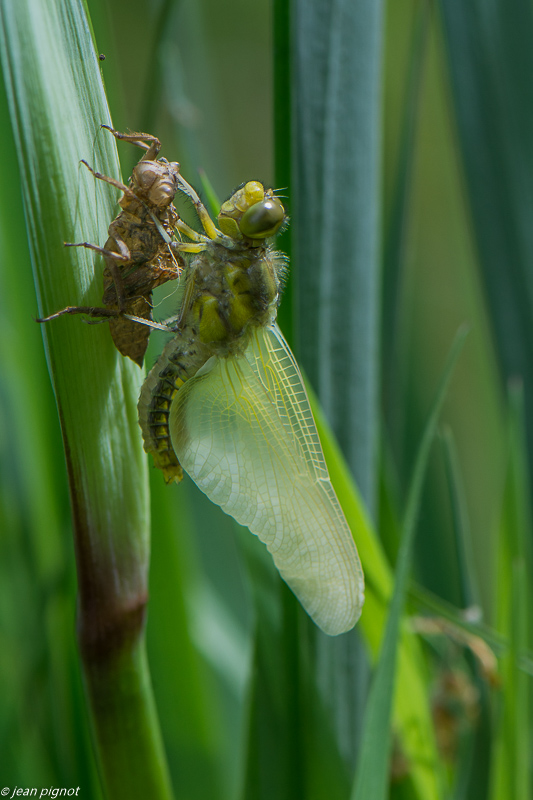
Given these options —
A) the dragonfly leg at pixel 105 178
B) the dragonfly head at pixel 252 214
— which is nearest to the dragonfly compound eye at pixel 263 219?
the dragonfly head at pixel 252 214

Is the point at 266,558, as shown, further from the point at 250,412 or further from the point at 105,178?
the point at 105,178

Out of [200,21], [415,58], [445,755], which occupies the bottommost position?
[445,755]

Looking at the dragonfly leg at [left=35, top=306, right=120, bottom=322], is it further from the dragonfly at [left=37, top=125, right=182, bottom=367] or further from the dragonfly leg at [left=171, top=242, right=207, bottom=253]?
the dragonfly leg at [left=171, top=242, right=207, bottom=253]

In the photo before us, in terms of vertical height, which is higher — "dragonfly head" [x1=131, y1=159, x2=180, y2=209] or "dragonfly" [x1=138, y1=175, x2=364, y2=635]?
"dragonfly head" [x1=131, y1=159, x2=180, y2=209]

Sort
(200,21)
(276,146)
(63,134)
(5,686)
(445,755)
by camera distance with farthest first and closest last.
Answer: (200,21), (445,755), (5,686), (276,146), (63,134)

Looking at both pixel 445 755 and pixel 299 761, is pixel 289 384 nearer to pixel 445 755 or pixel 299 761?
pixel 299 761

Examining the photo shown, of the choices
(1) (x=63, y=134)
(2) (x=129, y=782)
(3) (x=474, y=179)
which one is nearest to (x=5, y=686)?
(2) (x=129, y=782)

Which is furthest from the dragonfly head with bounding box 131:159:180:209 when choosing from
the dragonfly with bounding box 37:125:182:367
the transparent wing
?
the transparent wing
